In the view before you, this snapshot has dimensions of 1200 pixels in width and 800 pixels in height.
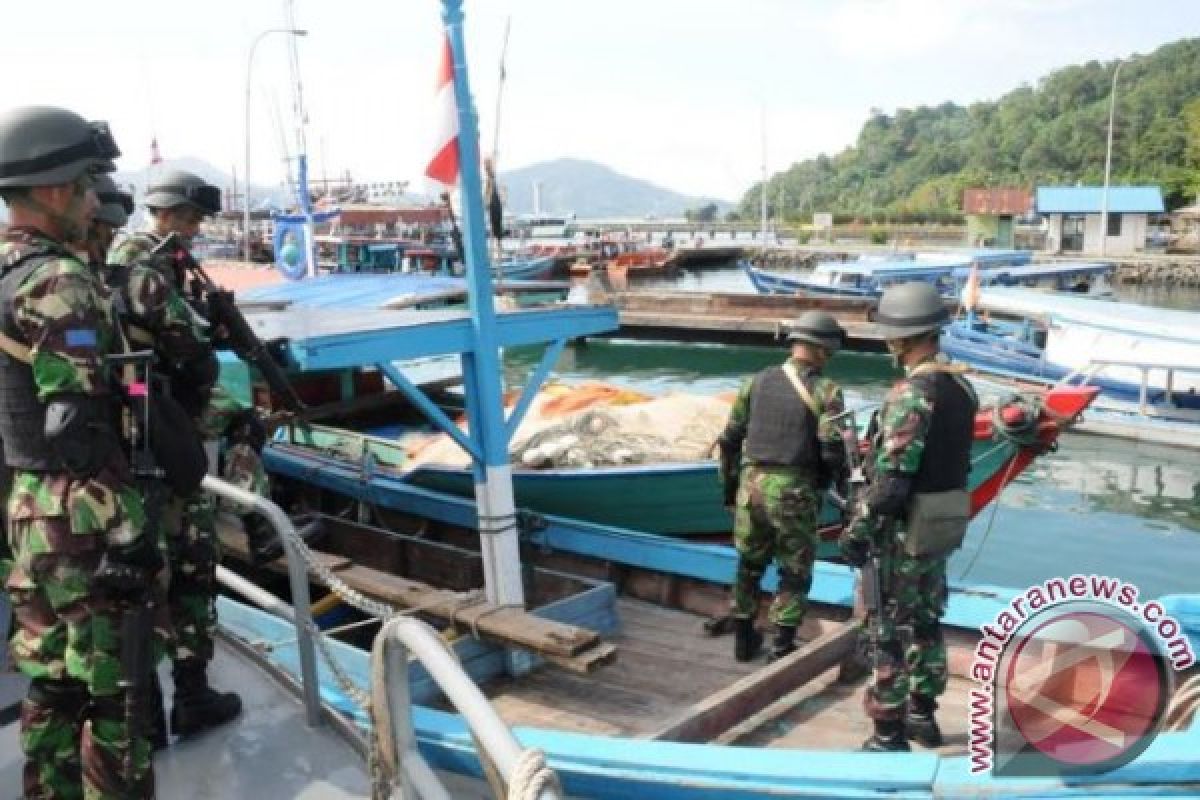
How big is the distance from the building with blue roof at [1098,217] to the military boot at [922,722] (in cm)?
5049

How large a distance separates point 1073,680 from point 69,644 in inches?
135

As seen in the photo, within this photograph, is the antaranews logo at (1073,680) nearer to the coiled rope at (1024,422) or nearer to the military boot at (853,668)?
the military boot at (853,668)

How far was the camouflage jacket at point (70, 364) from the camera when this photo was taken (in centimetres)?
251

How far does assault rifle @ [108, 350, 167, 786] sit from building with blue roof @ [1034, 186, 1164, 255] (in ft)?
173

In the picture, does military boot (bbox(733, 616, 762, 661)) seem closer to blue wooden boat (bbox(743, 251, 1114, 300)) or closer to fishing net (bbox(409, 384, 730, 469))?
fishing net (bbox(409, 384, 730, 469))

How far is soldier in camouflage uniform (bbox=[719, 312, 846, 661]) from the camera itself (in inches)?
203

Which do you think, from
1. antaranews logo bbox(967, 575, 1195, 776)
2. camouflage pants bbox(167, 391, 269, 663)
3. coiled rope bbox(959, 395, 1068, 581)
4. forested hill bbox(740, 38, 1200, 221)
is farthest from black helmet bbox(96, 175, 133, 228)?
forested hill bbox(740, 38, 1200, 221)

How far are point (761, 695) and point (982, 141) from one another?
422ft

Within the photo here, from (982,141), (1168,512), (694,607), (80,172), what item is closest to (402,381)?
(694,607)

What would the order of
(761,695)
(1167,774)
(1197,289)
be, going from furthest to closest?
(1197,289), (761,695), (1167,774)

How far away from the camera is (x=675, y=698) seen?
518 centimetres

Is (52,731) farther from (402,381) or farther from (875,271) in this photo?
(875,271)

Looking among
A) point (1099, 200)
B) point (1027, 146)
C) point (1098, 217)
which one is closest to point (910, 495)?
point (1099, 200)

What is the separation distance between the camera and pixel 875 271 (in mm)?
32562
